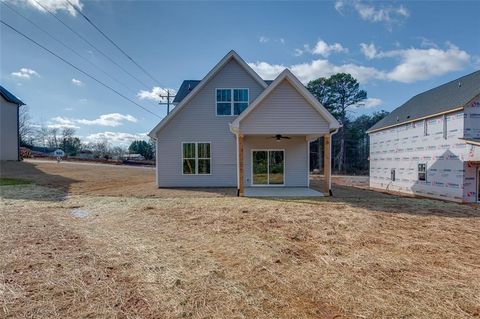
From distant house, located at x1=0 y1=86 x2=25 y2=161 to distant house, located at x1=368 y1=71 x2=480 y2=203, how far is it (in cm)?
3491

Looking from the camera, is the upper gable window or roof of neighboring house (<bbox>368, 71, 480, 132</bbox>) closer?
roof of neighboring house (<bbox>368, 71, 480, 132</bbox>)

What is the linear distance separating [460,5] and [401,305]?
17.8 m

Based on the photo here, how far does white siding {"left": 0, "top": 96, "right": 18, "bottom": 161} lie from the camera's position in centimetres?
2569

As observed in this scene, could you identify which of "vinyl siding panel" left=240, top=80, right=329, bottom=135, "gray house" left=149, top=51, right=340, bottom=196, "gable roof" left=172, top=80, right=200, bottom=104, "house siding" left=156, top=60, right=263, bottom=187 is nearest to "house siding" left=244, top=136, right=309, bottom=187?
"gray house" left=149, top=51, right=340, bottom=196

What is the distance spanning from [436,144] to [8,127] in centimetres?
3592

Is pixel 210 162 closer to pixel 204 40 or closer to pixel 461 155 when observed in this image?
pixel 204 40

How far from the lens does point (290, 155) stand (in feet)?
51.9

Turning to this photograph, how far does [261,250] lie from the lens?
5.09 metres

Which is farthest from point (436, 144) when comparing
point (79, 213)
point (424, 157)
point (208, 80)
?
point (79, 213)

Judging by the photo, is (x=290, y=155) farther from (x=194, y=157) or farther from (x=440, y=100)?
(x=440, y=100)

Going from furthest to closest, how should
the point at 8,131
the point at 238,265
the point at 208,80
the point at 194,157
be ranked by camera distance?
1. the point at 8,131
2. the point at 194,157
3. the point at 208,80
4. the point at 238,265

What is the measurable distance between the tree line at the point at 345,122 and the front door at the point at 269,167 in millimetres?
27316

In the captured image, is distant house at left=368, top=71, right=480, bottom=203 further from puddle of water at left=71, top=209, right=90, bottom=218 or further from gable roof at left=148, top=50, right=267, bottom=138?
puddle of water at left=71, top=209, right=90, bottom=218

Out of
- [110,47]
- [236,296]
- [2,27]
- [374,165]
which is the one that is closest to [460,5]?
[374,165]
